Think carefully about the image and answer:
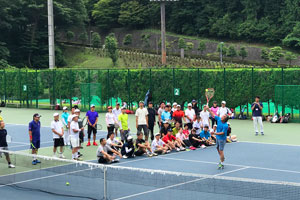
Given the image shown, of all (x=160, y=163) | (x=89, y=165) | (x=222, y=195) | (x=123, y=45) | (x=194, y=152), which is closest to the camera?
(x=222, y=195)

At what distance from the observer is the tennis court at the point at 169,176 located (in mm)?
11930

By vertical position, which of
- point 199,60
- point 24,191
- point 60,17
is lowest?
point 24,191

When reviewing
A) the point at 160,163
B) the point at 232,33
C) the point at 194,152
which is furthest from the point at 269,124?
the point at 232,33

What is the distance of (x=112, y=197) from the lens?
12523 millimetres

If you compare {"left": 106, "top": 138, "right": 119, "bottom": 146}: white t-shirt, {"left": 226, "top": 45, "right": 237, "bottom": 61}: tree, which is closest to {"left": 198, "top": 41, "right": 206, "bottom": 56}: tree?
{"left": 226, "top": 45, "right": 237, "bottom": 61}: tree

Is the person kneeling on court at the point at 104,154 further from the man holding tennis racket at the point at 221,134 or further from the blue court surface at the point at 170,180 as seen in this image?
the man holding tennis racket at the point at 221,134

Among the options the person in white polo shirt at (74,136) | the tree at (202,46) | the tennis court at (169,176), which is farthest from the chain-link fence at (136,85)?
the tree at (202,46)

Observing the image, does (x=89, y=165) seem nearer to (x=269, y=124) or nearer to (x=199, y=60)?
(x=269, y=124)

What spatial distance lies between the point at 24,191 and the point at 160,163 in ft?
18.3

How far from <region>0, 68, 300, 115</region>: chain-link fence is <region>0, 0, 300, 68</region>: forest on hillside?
3254 centimetres

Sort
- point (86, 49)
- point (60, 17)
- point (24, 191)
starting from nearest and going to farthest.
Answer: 1. point (24, 191)
2. point (60, 17)
3. point (86, 49)

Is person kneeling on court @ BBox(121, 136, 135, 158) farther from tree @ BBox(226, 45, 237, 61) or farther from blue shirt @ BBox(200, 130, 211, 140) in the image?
tree @ BBox(226, 45, 237, 61)

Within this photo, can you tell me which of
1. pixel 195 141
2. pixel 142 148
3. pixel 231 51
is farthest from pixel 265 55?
pixel 142 148

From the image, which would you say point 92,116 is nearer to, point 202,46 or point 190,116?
point 190,116
